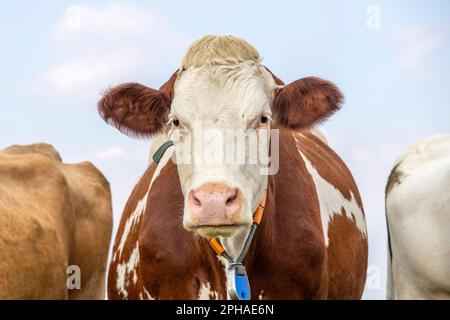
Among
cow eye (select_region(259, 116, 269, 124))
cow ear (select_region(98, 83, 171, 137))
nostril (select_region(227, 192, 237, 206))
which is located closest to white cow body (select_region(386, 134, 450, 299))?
cow eye (select_region(259, 116, 269, 124))

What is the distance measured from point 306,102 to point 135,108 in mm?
1137

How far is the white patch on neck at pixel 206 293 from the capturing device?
18.9ft

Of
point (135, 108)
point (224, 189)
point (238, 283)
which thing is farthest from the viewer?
point (135, 108)

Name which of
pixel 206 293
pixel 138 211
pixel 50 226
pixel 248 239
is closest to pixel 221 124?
pixel 248 239

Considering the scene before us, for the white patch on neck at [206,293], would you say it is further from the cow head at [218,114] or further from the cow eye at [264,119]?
the cow eye at [264,119]

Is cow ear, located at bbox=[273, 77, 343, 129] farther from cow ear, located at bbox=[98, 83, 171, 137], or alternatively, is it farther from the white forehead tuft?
cow ear, located at bbox=[98, 83, 171, 137]

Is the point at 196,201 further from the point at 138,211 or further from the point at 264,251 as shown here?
the point at 138,211

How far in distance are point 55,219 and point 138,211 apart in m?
2.76

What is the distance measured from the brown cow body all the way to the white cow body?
1210 mm

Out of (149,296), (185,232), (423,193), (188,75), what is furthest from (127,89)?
(423,193)

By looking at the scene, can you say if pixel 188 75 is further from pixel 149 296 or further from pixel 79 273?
pixel 79 273

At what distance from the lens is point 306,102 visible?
581 cm

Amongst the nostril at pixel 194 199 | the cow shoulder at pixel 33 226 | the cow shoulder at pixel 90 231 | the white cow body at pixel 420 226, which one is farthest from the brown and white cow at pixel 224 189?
the cow shoulder at pixel 90 231

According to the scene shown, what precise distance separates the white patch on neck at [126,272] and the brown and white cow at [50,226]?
1.89 metres
